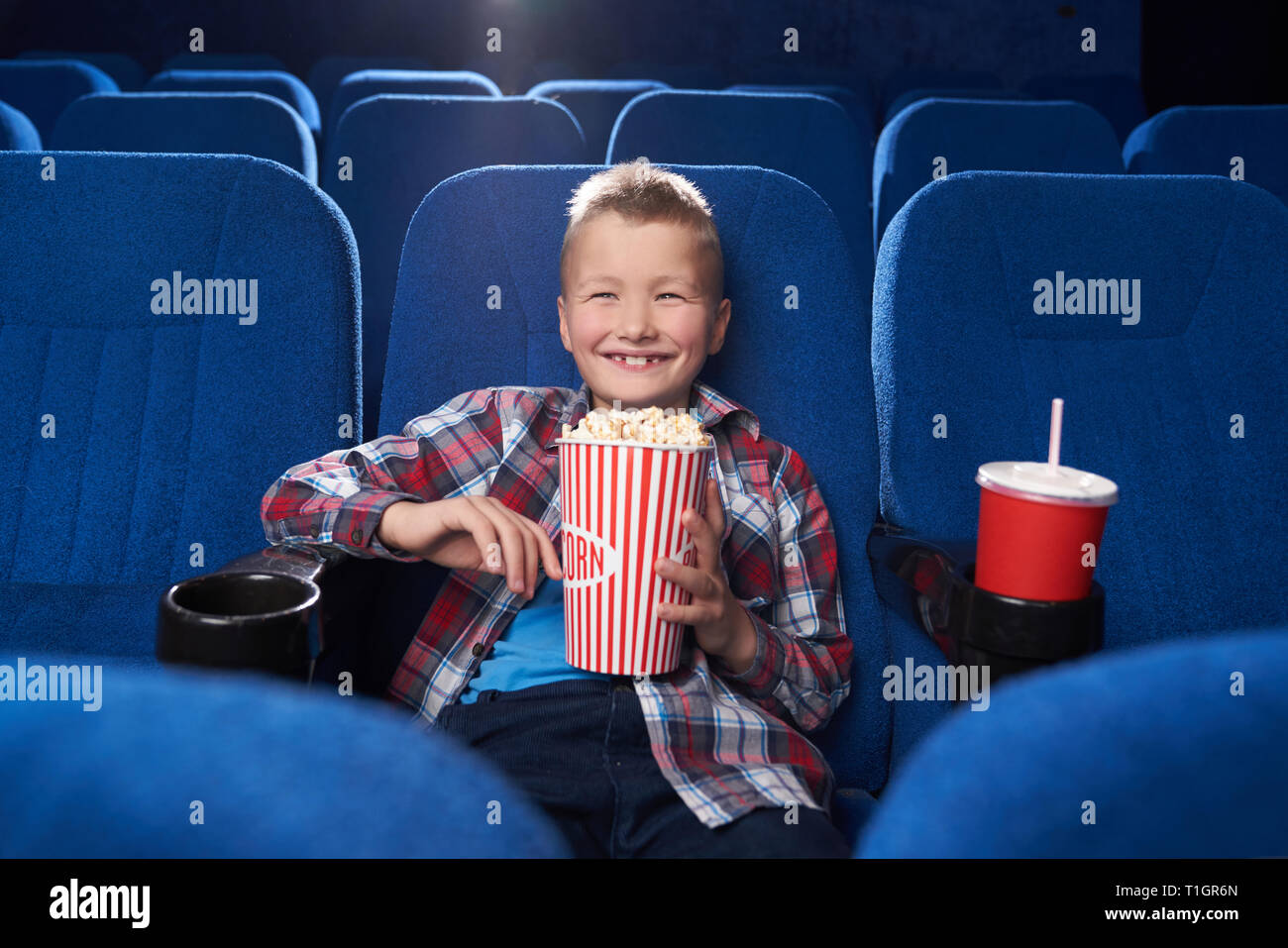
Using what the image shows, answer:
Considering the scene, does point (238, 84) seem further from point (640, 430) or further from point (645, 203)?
point (640, 430)

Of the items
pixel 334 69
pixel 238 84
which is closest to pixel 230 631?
pixel 238 84

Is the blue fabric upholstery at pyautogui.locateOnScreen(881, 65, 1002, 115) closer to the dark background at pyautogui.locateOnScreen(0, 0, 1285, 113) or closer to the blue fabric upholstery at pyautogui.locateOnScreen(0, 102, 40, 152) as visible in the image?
the dark background at pyautogui.locateOnScreen(0, 0, 1285, 113)

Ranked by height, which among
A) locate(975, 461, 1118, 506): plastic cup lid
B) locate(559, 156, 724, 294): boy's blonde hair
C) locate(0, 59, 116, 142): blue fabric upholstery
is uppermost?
locate(0, 59, 116, 142): blue fabric upholstery

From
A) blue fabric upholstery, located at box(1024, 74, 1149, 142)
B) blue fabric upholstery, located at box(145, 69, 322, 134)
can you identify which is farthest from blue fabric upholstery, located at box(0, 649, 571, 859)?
blue fabric upholstery, located at box(1024, 74, 1149, 142)

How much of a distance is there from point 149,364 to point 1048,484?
1007mm

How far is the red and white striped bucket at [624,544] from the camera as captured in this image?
2.89 ft

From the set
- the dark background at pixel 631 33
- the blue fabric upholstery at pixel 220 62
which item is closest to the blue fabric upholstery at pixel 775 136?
the blue fabric upholstery at pixel 220 62

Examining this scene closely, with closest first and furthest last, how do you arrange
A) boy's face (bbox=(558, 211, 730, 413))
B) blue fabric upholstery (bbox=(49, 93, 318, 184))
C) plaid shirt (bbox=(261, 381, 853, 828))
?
plaid shirt (bbox=(261, 381, 853, 828))
boy's face (bbox=(558, 211, 730, 413))
blue fabric upholstery (bbox=(49, 93, 318, 184))

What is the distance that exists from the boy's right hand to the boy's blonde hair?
348 millimetres

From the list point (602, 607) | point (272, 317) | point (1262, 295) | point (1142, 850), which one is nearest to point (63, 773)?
point (1142, 850)

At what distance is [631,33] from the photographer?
22.5 feet

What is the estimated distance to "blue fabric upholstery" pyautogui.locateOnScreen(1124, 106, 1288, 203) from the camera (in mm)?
2541
